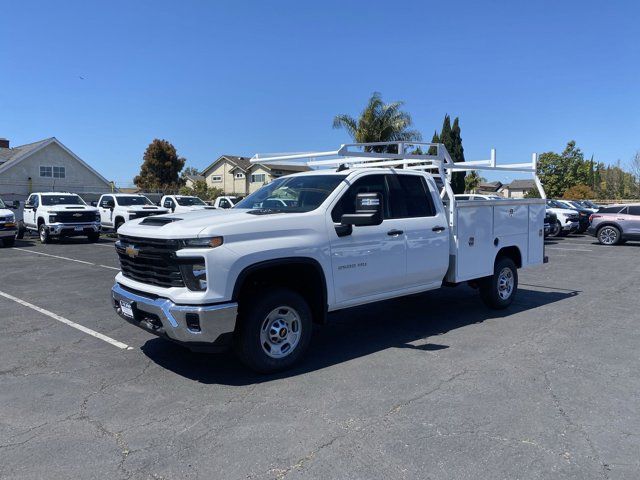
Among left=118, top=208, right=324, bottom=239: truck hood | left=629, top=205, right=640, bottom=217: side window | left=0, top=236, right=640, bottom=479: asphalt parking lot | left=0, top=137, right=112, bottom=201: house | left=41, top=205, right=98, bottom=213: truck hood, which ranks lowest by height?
left=0, top=236, right=640, bottom=479: asphalt parking lot

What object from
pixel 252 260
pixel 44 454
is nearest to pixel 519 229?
pixel 252 260

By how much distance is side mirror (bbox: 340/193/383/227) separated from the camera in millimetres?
4918

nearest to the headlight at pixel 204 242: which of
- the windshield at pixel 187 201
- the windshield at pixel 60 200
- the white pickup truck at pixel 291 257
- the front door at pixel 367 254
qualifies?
the white pickup truck at pixel 291 257

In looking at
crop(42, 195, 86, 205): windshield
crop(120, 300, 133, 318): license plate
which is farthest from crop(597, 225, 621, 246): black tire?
crop(42, 195, 86, 205): windshield

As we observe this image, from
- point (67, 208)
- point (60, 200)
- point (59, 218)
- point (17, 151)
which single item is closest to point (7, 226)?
point (59, 218)

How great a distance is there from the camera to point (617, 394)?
4496 millimetres

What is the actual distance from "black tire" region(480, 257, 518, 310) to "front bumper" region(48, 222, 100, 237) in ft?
54.5

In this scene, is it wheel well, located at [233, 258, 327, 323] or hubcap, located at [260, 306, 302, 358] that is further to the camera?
hubcap, located at [260, 306, 302, 358]

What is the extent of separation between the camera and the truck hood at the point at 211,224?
4465mm

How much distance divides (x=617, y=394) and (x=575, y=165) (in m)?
56.7

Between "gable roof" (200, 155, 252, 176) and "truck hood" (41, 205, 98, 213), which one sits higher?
"gable roof" (200, 155, 252, 176)

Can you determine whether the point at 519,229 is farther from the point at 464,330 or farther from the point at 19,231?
the point at 19,231

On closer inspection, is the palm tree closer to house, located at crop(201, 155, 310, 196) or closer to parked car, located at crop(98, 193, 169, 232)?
parked car, located at crop(98, 193, 169, 232)

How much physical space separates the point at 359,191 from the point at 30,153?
39.9 meters
